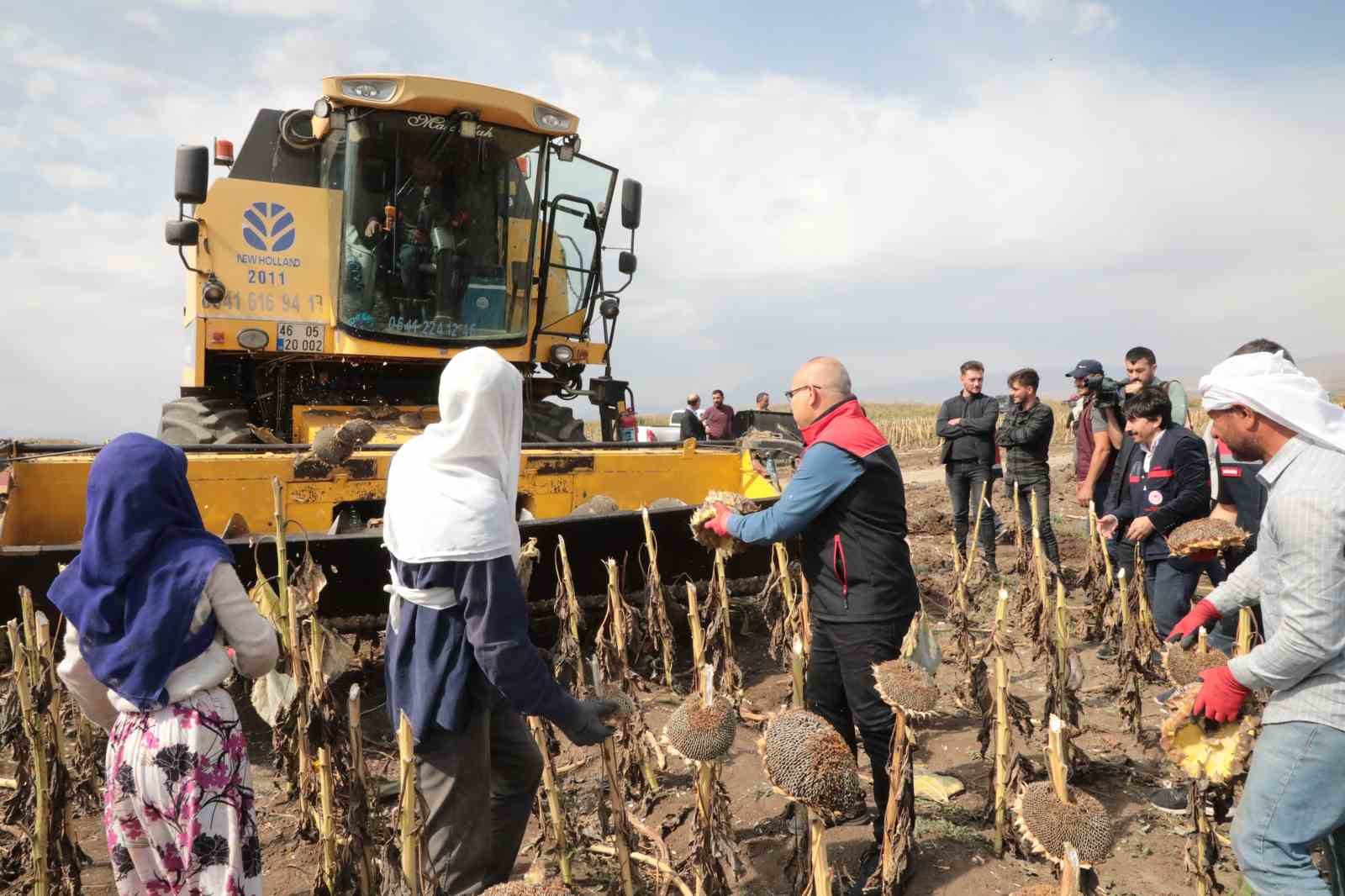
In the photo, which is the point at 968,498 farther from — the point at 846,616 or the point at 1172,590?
the point at 846,616

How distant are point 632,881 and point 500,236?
5321mm

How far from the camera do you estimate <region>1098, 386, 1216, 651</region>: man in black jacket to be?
426cm

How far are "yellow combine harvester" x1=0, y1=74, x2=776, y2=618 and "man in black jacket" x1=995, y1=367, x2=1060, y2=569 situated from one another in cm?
255

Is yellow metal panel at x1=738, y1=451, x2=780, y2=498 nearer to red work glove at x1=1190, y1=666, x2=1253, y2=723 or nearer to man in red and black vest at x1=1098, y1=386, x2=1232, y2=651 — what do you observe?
man in red and black vest at x1=1098, y1=386, x2=1232, y2=651

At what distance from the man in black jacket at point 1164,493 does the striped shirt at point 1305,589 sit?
7.28 ft

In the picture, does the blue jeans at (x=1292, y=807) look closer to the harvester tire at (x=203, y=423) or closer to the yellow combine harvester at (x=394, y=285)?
the yellow combine harvester at (x=394, y=285)

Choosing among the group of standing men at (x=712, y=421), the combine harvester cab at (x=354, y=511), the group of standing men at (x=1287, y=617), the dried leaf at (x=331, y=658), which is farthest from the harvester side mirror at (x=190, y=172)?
the group of standing men at (x=712, y=421)

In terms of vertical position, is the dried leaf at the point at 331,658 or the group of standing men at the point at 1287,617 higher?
the group of standing men at the point at 1287,617

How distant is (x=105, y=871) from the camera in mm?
3186

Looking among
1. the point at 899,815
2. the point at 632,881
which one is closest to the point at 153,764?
the point at 632,881

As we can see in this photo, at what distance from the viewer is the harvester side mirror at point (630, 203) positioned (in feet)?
23.3

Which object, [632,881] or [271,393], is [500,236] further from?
[632,881]

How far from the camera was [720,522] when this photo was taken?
320 centimetres

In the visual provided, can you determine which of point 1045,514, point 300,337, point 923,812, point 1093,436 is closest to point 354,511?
point 300,337
